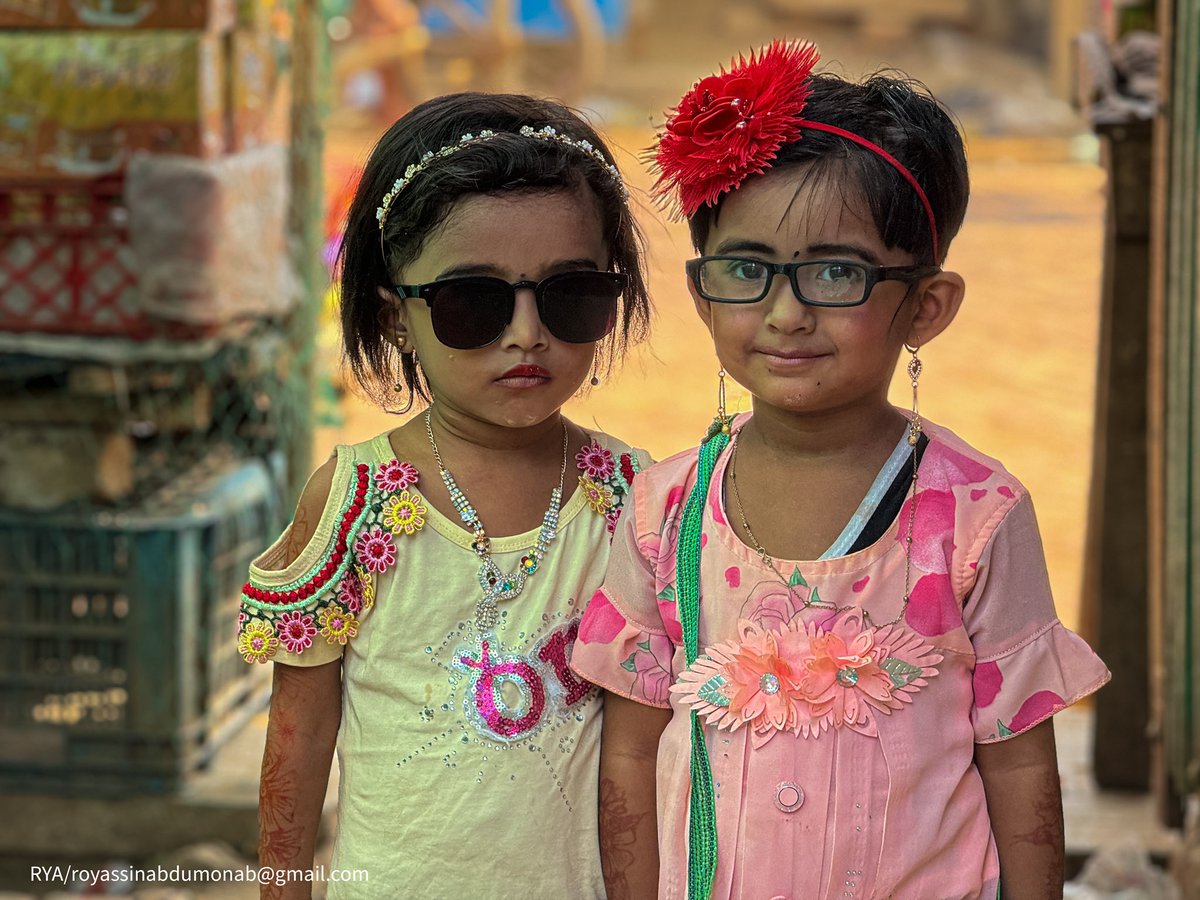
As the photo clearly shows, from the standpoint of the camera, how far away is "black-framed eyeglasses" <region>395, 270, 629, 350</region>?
1.81 m

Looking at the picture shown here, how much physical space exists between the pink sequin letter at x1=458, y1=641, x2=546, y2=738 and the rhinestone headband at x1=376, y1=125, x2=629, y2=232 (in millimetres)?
567

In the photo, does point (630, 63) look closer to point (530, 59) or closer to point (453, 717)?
point (530, 59)

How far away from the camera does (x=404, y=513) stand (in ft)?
6.23

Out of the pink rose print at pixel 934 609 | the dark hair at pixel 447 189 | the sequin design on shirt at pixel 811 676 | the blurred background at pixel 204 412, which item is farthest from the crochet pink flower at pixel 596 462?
the blurred background at pixel 204 412

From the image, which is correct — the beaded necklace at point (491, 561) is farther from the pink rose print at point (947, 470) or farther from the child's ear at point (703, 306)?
the pink rose print at point (947, 470)

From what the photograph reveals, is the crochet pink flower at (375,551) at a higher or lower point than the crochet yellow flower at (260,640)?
higher

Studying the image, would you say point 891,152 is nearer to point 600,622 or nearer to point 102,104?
point 600,622

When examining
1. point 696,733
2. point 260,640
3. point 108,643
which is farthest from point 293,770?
point 108,643

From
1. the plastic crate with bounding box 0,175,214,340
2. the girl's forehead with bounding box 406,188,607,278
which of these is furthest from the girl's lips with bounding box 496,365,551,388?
the plastic crate with bounding box 0,175,214,340

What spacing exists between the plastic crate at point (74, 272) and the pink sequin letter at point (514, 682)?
2244 mm

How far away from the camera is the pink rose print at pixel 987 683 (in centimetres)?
166

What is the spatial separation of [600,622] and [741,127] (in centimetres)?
59

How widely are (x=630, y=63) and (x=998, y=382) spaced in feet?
40.9

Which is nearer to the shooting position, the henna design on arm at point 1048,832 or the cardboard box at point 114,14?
the henna design on arm at point 1048,832
